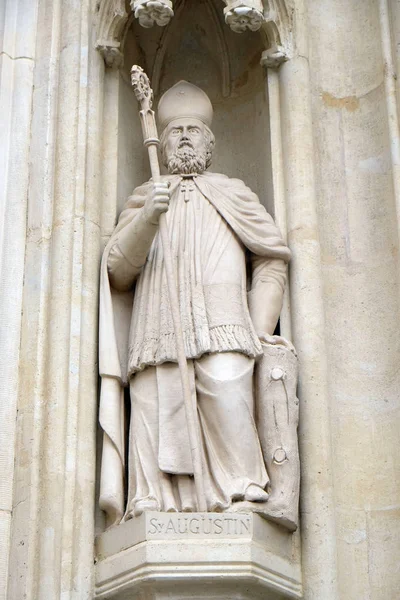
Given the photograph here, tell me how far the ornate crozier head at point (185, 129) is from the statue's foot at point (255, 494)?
5.78 feet

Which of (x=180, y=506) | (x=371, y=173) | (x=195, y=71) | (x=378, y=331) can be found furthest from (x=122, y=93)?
(x=180, y=506)

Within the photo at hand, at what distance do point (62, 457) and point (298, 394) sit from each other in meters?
1.17

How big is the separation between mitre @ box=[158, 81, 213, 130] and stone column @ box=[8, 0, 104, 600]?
343mm

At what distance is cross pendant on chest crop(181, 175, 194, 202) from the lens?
7.34 m

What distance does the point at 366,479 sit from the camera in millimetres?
6895

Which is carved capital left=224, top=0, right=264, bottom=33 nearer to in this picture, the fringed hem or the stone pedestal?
the fringed hem

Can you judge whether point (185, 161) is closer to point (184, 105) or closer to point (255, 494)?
point (184, 105)

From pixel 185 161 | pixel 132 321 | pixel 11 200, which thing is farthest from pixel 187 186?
pixel 11 200

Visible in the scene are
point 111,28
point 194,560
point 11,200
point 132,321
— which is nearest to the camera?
point 194,560

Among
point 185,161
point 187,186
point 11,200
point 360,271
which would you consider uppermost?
point 185,161

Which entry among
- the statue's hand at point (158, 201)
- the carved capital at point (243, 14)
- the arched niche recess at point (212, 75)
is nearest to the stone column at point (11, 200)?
the arched niche recess at point (212, 75)

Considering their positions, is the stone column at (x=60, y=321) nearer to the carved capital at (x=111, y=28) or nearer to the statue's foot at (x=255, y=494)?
the carved capital at (x=111, y=28)

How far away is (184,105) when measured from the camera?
24.7 feet

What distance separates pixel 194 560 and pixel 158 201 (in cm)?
171
